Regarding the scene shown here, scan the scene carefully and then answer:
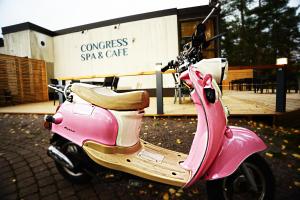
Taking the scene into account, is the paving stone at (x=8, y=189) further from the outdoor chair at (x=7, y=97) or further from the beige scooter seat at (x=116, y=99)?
the outdoor chair at (x=7, y=97)

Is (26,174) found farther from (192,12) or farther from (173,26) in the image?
(192,12)

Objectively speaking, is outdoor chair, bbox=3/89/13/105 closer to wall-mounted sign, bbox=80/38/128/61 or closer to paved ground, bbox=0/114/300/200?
wall-mounted sign, bbox=80/38/128/61

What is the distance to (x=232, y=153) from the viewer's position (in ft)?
4.60

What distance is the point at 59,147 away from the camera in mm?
1996

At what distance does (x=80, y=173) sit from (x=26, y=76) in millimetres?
11220

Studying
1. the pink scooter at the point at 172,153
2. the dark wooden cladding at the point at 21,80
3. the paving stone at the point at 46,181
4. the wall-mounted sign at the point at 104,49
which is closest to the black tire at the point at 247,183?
the pink scooter at the point at 172,153

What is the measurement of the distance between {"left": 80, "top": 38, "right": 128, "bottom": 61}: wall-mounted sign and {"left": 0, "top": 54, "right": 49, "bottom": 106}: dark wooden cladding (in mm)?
2831

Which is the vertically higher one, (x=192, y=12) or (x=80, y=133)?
(x=192, y=12)

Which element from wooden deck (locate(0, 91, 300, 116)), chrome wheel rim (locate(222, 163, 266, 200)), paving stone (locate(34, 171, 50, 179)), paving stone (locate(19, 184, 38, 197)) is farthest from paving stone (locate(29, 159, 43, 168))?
wooden deck (locate(0, 91, 300, 116))

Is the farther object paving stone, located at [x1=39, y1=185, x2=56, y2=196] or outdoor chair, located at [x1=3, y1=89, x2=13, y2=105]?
outdoor chair, located at [x1=3, y1=89, x2=13, y2=105]

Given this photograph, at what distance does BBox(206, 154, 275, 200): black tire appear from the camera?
56.2 inches

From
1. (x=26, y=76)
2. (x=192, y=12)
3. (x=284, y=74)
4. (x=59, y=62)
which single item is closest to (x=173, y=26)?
(x=192, y=12)

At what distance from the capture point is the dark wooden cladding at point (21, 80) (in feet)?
32.5

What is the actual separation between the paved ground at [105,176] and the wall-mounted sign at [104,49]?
7.94m
